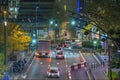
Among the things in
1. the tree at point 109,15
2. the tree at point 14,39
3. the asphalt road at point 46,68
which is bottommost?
the asphalt road at point 46,68

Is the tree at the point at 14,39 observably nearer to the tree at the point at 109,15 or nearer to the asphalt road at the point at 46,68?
the asphalt road at the point at 46,68

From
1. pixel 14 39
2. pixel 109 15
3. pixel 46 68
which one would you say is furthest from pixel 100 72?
pixel 109 15

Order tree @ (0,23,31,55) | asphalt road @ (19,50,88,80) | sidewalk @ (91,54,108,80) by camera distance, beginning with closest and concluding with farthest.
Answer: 1. sidewalk @ (91,54,108,80)
2. asphalt road @ (19,50,88,80)
3. tree @ (0,23,31,55)

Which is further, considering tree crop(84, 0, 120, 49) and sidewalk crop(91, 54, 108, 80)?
sidewalk crop(91, 54, 108, 80)

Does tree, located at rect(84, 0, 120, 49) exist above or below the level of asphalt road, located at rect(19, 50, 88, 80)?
above

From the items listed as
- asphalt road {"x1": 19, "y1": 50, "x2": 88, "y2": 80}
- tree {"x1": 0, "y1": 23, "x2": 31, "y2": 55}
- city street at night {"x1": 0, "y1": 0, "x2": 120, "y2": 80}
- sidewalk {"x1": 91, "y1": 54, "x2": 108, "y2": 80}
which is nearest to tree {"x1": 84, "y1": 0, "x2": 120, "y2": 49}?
city street at night {"x1": 0, "y1": 0, "x2": 120, "y2": 80}

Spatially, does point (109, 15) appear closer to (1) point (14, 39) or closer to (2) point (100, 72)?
(2) point (100, 72)

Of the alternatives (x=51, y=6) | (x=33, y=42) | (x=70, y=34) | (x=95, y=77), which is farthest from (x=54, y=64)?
(x=51, y=6)

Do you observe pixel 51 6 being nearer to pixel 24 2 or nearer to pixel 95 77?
pixel 24 2

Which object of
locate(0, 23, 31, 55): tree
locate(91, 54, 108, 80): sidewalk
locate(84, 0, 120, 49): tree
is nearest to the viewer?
locate(84, 0, 120, 49): tree

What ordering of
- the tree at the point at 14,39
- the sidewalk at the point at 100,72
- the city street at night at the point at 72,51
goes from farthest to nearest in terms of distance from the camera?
the tree at the point at 14,39, the sidewalk at the point at 100,72, the city street at night at the point at 72,51

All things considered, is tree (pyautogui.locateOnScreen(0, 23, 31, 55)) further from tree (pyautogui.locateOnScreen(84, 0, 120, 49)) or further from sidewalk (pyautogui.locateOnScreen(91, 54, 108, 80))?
tree (pyautogui.locateOnScreen(84, 0, 120, 49))

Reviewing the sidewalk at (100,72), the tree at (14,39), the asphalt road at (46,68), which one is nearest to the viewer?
the sidewalk at (100,72)

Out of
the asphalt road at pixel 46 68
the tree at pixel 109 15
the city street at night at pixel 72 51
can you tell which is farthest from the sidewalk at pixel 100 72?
the tree at pixel 109 15
